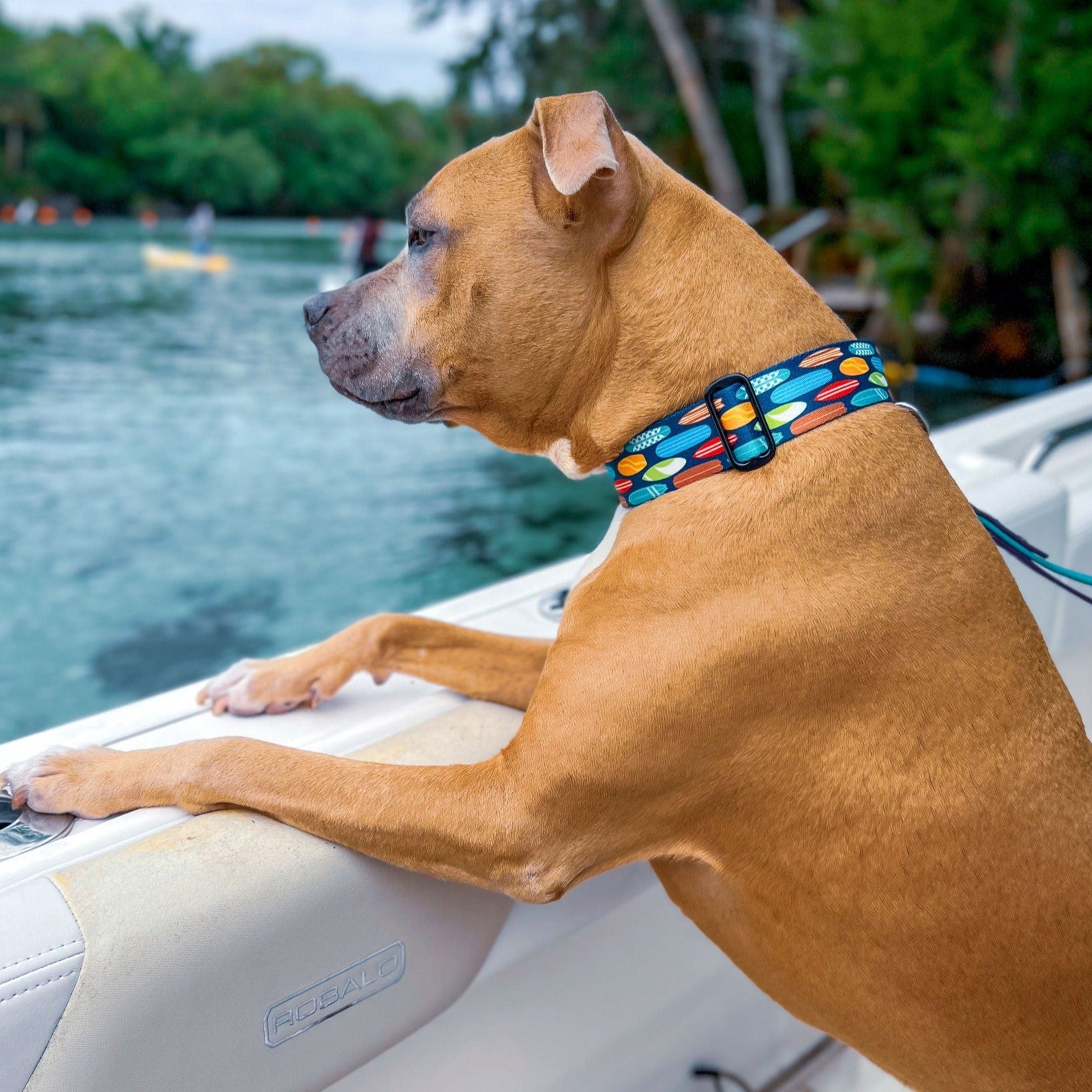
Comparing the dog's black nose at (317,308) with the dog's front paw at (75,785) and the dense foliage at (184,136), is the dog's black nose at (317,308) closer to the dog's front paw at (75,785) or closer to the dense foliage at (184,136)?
the dog's front paw at (75,785)

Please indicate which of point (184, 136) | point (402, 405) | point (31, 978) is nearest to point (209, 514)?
point (402, 405)

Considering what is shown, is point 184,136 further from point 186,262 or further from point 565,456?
point 565,456

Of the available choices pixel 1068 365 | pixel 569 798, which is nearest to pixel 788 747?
pixel 569 798

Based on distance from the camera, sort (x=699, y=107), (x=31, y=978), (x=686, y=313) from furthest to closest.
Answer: (x=699, y=107)
(x=686, y=313)
(x=31, y=978)

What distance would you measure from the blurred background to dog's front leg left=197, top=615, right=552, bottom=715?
330cm

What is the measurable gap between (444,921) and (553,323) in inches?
31.2

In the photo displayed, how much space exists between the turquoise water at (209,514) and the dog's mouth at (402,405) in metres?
3.54

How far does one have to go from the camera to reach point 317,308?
1700 millimetres

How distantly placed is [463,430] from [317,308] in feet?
29.9

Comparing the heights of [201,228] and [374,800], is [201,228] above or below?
above

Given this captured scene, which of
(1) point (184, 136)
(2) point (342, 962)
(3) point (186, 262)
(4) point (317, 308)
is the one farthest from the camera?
(1) point (184, 136)

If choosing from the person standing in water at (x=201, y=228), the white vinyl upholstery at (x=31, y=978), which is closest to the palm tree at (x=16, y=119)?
the person standing in water at (x=201, y=228)

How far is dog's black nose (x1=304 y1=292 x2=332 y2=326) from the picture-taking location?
1.69 m

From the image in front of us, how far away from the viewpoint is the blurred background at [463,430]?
6.37 meters
